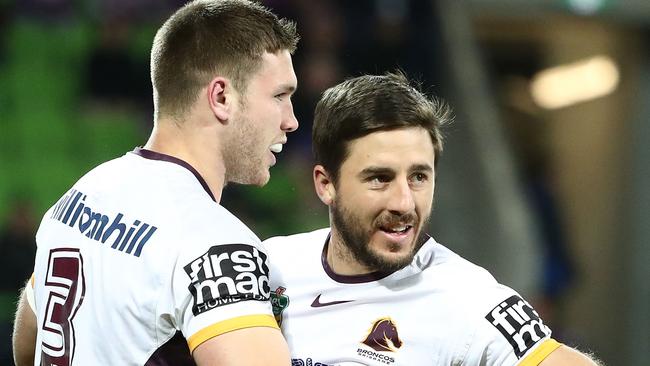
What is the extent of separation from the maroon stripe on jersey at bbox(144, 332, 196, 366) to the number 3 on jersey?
0.78ft

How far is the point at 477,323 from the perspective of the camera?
2.73 metres

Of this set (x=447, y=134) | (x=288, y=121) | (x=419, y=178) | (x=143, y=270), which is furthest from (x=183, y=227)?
(x=447, y=134)

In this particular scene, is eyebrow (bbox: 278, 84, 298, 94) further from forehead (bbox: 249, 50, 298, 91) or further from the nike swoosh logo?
the nike swoosh logo

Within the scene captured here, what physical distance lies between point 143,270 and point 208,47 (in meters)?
0.64

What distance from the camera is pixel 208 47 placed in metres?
2.78

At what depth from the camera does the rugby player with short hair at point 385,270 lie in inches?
109

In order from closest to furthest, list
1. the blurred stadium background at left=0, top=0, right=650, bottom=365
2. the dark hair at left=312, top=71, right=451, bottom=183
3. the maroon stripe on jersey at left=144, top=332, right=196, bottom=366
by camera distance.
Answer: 1. the maroon stripe on jersey at left=144, top=332, right=196, bottom=366
2. the dark hair at left=312, top=71, right=451, bottom=183
3. the blurred stadium background at left=0, top=0, right=650, bottom=365

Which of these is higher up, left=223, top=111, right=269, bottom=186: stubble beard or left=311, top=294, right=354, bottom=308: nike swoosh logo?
left=223, top=111, right=269, bottom=186: stubble beard

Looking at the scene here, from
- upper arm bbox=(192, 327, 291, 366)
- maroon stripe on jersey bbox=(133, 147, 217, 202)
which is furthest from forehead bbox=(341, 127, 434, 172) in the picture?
upper arm bbox=(192, 327, 291, 366)

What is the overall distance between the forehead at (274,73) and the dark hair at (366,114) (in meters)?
0.24

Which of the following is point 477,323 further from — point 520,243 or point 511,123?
point 511,123

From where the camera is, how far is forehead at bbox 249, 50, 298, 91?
278 cm

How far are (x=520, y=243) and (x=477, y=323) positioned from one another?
5141 millimetres

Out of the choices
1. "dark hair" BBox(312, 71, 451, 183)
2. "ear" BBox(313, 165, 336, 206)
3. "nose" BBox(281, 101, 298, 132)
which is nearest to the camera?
"nose" BBox(281, 101, 298, 132)
